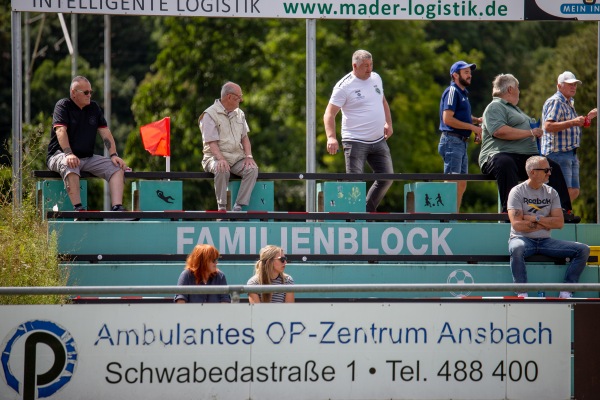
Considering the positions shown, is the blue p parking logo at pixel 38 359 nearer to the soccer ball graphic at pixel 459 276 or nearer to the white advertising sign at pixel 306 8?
the soccer ball graphic at pixel 459 276

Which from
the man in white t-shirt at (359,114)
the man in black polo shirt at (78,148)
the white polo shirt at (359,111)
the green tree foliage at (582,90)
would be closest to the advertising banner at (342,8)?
the man in white t-shirt at (359,114)

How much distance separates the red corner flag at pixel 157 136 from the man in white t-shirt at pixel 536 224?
14.6ft

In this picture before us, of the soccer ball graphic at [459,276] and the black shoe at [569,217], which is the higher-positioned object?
the black shoe at [569,217]

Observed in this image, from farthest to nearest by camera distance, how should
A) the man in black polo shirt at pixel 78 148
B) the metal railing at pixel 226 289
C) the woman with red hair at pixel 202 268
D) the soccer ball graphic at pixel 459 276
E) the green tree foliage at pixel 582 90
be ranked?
the green tree foliage at pixel 582 90, the soccer ball graphic at pixel 459 276, the man in black polo shirt at pixel 78 148, the woman with red hair at pixel 202 268, the metal railing at pixel 226 289

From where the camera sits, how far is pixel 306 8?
12961 mm

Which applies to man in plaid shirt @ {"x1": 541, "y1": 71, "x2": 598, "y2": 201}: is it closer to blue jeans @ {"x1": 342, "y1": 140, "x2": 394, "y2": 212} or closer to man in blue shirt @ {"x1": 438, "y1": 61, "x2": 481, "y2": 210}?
man in blue shirt @ {"x1": 438, "y1": 61, "x2": 481, "y2": 210}

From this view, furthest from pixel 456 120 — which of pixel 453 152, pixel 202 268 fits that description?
pixel 202 268

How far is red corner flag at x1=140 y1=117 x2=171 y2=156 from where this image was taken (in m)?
13.4

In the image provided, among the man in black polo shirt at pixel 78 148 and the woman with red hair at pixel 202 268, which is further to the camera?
the man in black polo shirt at pixel 78 148

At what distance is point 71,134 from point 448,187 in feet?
13.0

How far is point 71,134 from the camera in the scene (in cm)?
1138

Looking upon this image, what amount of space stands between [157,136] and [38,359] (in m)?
5.89

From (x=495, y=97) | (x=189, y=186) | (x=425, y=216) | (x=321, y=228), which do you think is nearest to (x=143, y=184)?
(x=321, y=228)

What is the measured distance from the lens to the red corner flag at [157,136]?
44.0 ft
